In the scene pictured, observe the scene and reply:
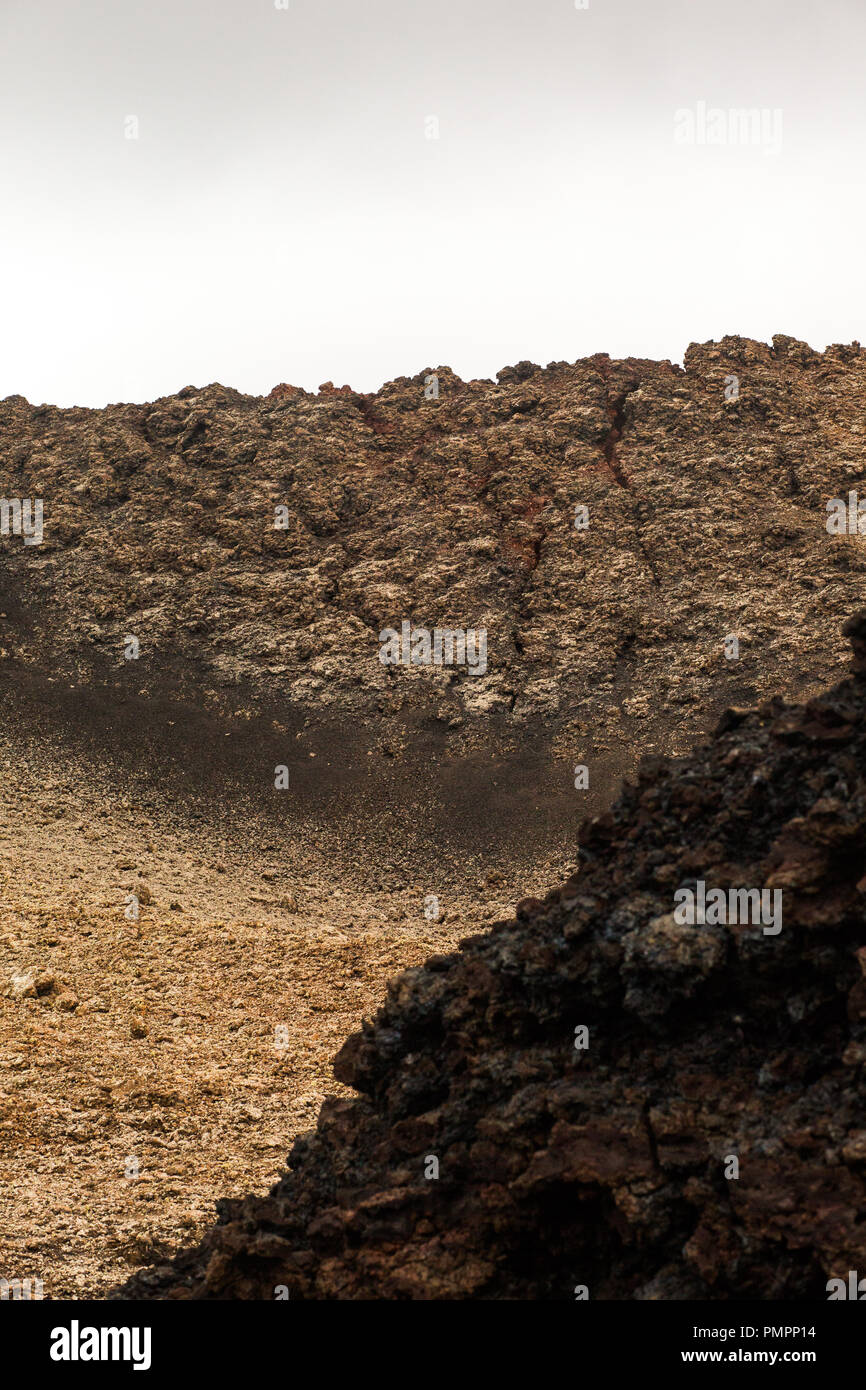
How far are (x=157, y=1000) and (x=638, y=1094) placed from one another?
43.3ft

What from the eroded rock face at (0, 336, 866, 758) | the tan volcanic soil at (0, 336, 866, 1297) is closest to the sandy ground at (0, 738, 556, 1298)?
the tan volcanic soil at (0, 336, 866, 1297)

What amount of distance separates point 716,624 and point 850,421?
12.2 meters

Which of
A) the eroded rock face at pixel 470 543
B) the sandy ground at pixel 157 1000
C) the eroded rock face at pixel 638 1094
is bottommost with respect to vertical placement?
the sandy ground at pixel 157 1000

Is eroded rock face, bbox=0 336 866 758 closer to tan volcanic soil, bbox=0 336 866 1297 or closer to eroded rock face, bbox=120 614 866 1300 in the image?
tan volcanic soil, bbox=0 336 866 1297

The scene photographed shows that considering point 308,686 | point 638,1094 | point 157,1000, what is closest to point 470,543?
point 308,686

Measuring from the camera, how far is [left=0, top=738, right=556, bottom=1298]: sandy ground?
1138 cm

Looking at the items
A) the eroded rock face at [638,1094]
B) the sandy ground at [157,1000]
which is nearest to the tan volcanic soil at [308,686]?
the sandy ground at [157,1000]

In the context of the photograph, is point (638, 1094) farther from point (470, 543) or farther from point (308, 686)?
point (470, 543)

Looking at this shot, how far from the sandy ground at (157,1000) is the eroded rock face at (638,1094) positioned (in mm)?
4238

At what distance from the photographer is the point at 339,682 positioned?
37.5 m

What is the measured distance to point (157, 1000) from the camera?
17672mm

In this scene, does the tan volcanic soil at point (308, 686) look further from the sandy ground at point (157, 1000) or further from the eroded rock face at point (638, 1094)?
the eroded rock face at point (638, 1094)

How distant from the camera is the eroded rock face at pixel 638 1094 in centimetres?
536
